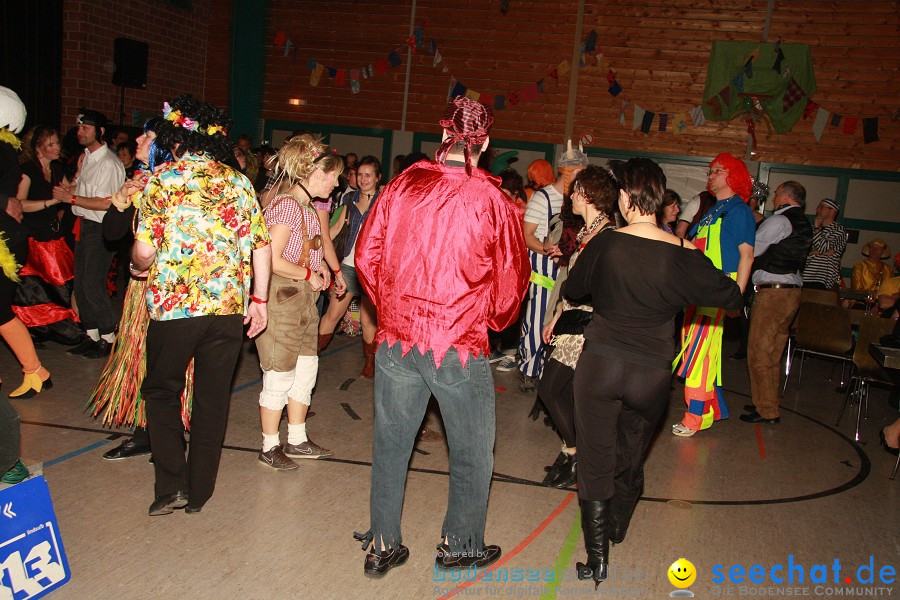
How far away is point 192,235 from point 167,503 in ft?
4.11

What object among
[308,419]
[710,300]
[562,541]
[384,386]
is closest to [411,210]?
[384,386]

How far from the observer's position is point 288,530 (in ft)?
10.9

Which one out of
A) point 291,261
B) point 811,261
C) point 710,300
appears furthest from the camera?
point 811,261

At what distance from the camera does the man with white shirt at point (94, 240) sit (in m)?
5.56

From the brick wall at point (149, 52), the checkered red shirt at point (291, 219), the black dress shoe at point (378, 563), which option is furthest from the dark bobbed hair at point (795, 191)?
the brick wall at point (149, 52)

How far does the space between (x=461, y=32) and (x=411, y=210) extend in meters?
10.3

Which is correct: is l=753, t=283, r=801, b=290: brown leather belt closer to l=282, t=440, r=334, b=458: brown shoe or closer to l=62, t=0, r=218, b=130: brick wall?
l=282, t=440, r=334, b=458: brown shoe

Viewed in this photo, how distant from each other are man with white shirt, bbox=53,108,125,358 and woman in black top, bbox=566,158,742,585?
4.11 meters

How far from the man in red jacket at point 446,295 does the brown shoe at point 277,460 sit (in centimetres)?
119

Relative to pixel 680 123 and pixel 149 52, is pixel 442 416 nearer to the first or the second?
pixel 680 123

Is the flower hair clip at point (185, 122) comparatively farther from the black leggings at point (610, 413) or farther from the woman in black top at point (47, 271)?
the woman in black top at point (47, 271)

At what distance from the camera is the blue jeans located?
276 cm

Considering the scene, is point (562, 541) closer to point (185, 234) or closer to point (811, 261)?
point (185, 234)

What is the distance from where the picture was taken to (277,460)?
3973mm
